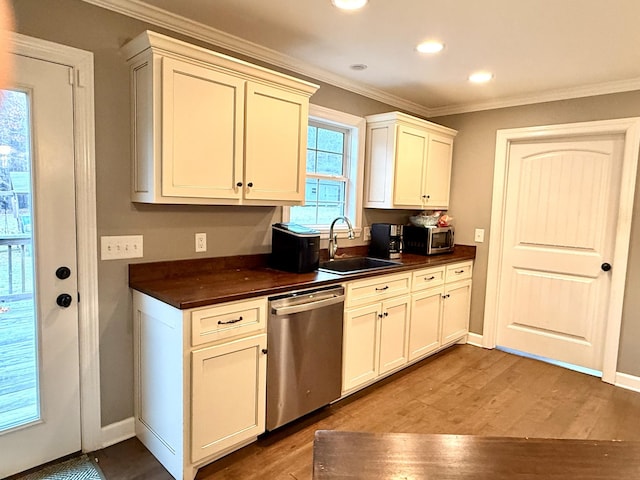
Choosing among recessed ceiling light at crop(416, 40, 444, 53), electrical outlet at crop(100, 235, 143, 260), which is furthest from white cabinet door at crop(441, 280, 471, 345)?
electrical outlet at crop(100, 235, 143, 260)

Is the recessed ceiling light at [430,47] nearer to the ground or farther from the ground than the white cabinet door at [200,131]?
farther from the ground

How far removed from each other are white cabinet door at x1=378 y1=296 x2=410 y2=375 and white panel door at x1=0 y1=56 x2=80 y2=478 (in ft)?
6.49

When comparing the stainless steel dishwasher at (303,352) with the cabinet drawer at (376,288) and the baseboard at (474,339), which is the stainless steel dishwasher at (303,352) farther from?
the baseboard at (474,339)

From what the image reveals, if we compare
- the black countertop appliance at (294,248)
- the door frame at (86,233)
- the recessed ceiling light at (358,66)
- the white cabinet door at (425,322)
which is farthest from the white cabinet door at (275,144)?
the white cabinet door at (425,322)

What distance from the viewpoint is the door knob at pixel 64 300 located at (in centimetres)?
201

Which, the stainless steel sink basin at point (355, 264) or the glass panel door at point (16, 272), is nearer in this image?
the glass panel door at point (16, 272)

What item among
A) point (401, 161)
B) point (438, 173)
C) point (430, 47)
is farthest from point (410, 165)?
point (430, 47)

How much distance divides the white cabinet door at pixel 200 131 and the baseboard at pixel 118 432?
1334mm

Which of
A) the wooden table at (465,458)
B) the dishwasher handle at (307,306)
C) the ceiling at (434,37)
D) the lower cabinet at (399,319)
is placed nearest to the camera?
the wooden table at (465,458)

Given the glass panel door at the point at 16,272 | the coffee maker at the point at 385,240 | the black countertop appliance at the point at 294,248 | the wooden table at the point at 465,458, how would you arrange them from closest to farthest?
the wooden table at the point at 465,458 < the glass panel door at the point at 16,272 < the black countertop appliance at the point at 294,248 < the coffee maker at the point at 385,240

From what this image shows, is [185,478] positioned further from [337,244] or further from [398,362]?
[337,244]

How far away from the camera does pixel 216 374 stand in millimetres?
1969

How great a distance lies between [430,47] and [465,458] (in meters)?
2.44

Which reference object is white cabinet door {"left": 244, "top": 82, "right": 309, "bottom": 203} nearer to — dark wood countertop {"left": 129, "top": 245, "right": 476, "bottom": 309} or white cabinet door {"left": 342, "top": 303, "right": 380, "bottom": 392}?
dark wood countertop {"left": 129, "top": 245, "right": 476, "bottom": 309}
